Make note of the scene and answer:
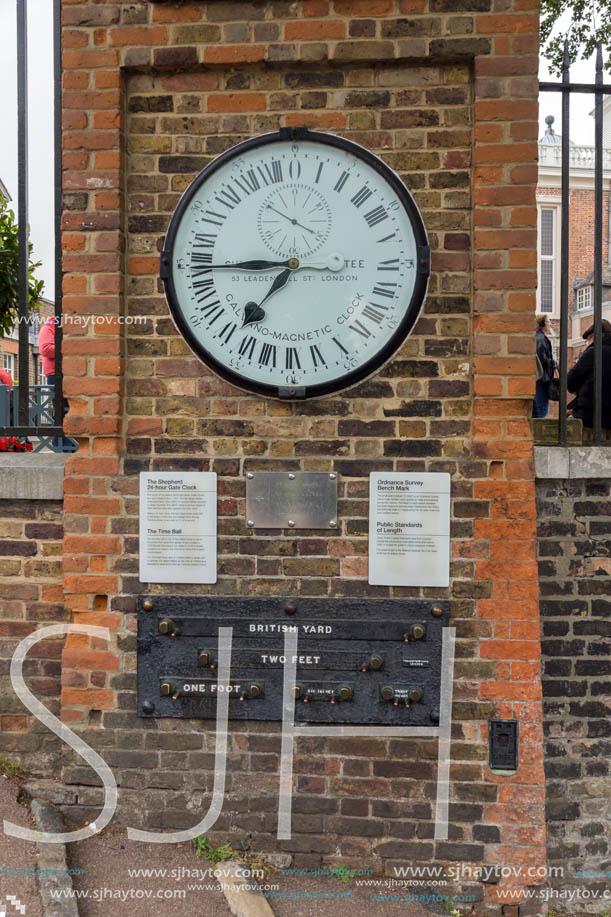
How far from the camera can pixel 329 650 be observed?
3.22m

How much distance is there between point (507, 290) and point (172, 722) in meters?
2.33

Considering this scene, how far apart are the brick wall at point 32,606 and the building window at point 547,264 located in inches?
501

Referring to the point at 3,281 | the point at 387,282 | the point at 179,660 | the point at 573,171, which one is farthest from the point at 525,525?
the point at 573,171

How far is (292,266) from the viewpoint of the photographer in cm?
320

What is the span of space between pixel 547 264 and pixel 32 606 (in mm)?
15327

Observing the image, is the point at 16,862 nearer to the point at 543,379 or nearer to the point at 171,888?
the point at 171,888

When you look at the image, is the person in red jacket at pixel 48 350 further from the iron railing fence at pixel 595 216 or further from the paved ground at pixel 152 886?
the iron railing fence at pixel 595 216

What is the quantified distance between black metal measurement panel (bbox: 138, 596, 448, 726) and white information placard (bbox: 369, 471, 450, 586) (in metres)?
0.12

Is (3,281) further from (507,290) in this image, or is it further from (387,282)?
(507,290)

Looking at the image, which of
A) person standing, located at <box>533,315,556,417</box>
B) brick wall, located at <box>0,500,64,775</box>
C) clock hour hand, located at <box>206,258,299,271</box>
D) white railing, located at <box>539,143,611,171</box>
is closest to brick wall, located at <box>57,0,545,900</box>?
brick wall, located at <box>0,500,64,775</box>

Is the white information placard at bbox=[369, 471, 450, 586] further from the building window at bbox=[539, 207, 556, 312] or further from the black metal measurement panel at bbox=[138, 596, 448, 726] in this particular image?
the building window at bbox=[539, 207, 556, 312]

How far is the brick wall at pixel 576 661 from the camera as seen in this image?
11.4ft

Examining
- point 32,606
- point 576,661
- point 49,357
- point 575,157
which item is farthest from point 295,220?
point 575,157

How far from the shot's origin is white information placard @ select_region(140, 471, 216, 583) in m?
3.26
